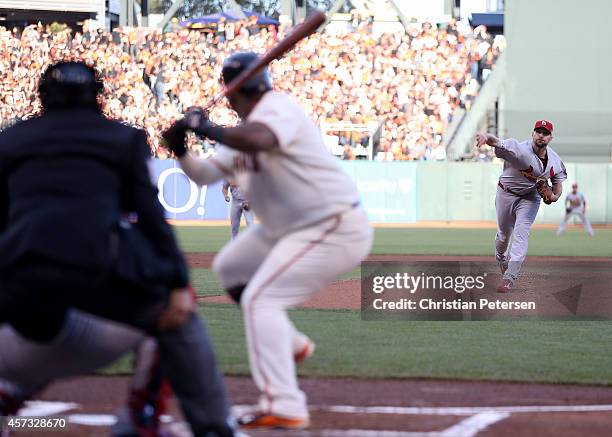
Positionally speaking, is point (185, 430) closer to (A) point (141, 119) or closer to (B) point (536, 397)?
(B) point (536, 397)

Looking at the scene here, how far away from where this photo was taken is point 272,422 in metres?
5.04

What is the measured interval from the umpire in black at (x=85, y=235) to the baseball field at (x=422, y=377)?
144 centimetres

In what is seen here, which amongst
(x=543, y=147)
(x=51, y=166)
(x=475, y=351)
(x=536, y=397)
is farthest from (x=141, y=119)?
(x=51, y=166)

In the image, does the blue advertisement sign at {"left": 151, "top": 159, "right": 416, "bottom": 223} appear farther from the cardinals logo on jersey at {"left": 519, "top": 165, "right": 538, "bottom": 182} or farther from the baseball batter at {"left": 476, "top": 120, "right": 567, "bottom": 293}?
the cardinals logo on jersey at {"left": 519, "top": 165, "right": 538, "bottom": 182}

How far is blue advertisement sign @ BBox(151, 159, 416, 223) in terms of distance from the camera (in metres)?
32.6

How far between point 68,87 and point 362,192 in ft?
95.5

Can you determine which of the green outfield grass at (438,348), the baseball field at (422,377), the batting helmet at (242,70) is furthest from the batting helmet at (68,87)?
the green outfield grass at (438,348)

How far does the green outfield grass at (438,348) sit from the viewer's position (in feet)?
24.4

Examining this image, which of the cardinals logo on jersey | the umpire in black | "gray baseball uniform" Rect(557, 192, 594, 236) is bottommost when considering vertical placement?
"gray baseball uniform" Rect(557, 192, 594, 236)

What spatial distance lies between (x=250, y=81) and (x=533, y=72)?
29719mm

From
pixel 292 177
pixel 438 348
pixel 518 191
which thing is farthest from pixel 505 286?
pixel 292 177

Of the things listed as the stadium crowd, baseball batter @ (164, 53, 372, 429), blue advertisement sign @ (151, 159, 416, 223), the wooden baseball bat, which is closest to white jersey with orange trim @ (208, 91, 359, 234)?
baseball batter @ (164, 53, 372, 429)

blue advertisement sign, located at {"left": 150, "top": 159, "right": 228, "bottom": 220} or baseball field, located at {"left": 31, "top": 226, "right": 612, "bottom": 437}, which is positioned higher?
baseball field, located at {"left": 31, "top": 226, "right": 612, "bottom": 437}

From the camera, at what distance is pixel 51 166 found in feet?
12.1
